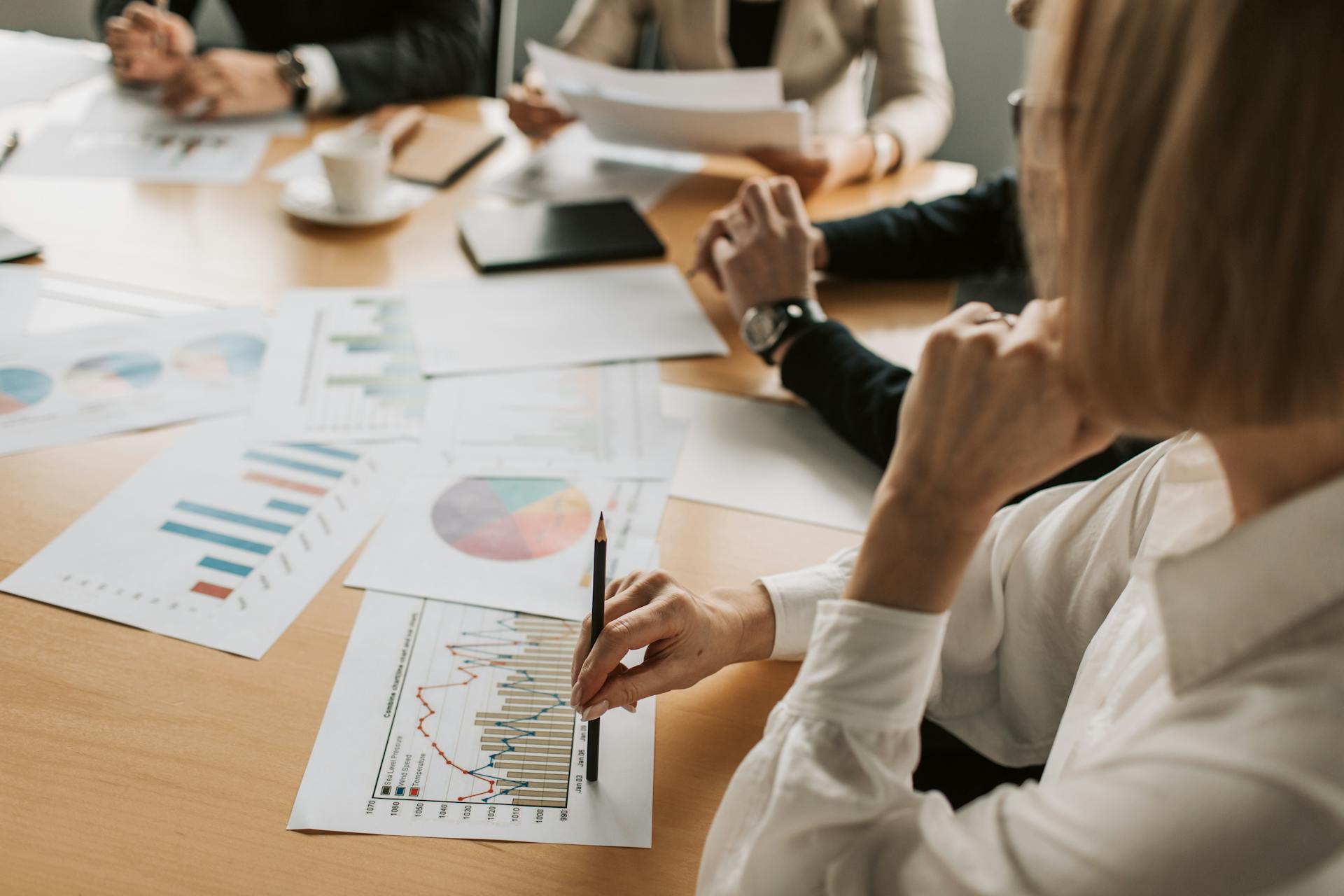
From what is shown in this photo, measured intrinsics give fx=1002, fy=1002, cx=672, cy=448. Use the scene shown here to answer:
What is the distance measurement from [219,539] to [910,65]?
141cm

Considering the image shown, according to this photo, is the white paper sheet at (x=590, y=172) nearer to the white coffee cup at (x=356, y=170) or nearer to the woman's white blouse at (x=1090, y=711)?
the white coffee cup at (x=356, y=170)

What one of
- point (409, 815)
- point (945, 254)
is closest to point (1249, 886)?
point (409, 815)

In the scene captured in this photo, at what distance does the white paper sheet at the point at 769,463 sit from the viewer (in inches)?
33.0

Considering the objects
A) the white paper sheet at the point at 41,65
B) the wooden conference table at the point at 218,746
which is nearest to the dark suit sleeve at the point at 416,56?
the white paper sheet at the point at 41,65

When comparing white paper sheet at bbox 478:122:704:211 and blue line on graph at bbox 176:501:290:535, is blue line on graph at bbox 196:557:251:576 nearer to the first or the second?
blue line on graph at bbox 176:501:290:535

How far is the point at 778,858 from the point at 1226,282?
0.32 meters

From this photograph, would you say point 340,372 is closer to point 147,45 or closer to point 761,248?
point 761,248

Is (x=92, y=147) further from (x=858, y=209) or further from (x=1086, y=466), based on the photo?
(x=1086, y=466)

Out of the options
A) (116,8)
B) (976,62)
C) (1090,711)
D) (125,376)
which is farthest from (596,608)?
(976,62)

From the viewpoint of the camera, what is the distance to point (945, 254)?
1219 millimetres

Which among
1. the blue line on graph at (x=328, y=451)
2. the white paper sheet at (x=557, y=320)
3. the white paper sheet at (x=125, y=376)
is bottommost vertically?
the blue line on graph at (x=328, y=451)

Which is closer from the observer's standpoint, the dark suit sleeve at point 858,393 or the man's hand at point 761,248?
the dark suit sleeve at point 858,393

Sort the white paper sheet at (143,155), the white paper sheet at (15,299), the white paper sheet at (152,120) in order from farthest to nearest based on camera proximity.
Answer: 1. the white paper sheet at (152,120)
2. the white paper sheet at (143,155)
3. the white paper sheet at (15,299)

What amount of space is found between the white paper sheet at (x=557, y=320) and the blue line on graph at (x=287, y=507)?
226mm
